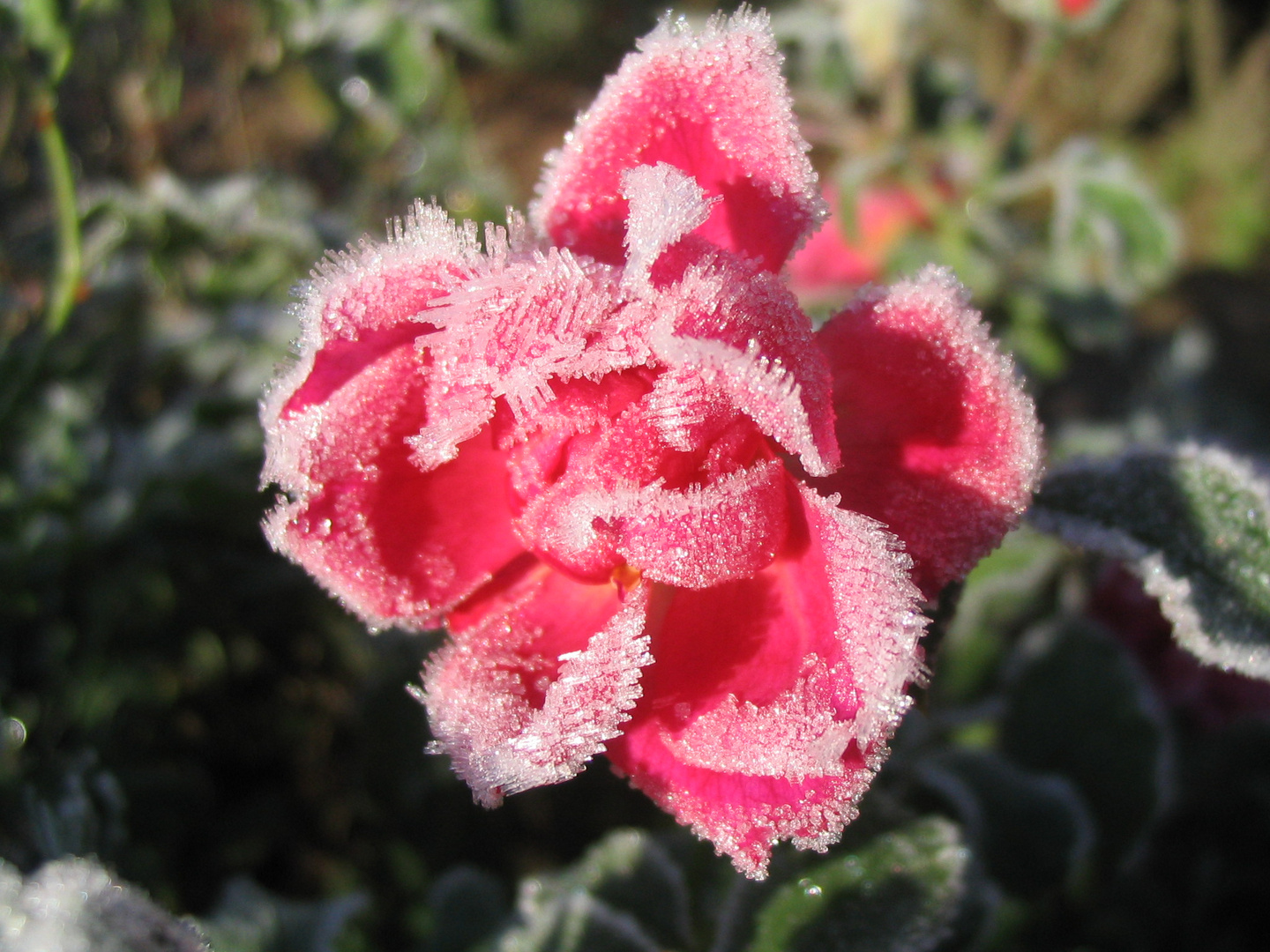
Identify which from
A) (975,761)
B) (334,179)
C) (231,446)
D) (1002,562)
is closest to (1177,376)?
(1002,562)

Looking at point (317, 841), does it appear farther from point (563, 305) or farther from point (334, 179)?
point (334, 179)

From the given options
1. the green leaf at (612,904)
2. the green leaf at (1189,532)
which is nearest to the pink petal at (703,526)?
the green leaf at (1189,532)

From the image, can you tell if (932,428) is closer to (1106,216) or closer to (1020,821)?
(1020,821)

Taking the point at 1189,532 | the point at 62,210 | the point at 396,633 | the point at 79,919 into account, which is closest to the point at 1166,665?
the point at 1189,532

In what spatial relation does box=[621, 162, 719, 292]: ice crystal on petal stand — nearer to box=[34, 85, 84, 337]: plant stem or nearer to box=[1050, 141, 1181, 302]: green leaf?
box=[34, 85, 84, 337]: plant stem

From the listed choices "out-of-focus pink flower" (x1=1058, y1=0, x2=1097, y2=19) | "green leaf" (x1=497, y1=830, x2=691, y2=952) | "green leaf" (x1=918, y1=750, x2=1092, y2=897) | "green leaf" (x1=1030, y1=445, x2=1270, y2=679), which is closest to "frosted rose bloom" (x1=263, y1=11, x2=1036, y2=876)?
"green leaf" (x1=1030, y1=445, x2=1270, y2=679)
